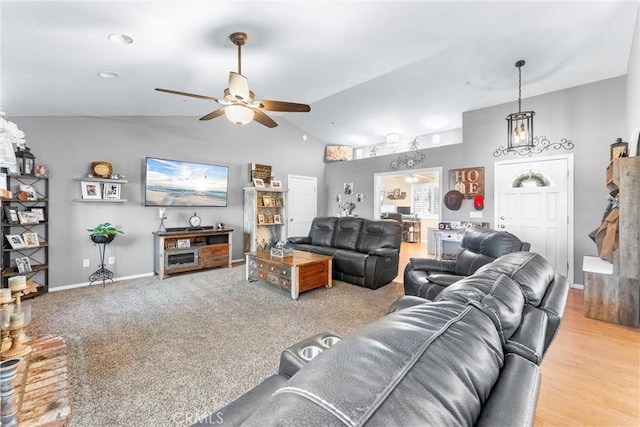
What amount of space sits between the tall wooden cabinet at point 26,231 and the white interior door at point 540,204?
7.06 metres

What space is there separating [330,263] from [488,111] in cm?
403

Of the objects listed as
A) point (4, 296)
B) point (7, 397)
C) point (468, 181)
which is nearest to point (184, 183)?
point (4, 296)

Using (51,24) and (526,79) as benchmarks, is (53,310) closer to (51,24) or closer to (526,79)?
(51,24)

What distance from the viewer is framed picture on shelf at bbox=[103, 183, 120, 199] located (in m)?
4.42

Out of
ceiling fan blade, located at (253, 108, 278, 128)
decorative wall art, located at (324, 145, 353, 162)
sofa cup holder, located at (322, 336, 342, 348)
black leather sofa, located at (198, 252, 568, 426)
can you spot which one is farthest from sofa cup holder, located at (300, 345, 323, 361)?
decorative wall art, located at (324, 145, 353, 162)

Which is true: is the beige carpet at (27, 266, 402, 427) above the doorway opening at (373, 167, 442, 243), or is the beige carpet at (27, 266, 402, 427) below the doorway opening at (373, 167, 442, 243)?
below

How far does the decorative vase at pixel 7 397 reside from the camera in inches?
39.8

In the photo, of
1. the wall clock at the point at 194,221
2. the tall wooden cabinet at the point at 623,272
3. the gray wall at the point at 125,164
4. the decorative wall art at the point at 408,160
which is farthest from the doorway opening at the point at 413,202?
the tall wooden cabinet at the point at 623,272

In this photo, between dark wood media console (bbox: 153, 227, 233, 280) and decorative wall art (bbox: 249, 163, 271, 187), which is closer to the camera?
dark wood media console (bbox: 153, 227, 233, 280)

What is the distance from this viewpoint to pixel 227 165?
5.96 m

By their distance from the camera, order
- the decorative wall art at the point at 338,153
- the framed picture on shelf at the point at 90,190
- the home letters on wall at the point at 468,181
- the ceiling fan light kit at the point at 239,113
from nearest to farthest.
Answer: the ceiling fan light kit at the point at 239,113
the framed picture on shelf at the point at 90,190
the home letters on wall at the point at 468,181
the decorative wall art at the point at 338,153

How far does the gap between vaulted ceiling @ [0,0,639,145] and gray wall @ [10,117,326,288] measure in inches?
11.0

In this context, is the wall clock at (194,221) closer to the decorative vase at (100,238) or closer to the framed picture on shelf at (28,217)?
the decorative vase at (100,238)

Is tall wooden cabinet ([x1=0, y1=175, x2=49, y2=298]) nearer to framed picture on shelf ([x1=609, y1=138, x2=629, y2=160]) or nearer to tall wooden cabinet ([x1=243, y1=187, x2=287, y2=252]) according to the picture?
tall wooden cabinet ([x1=243, y1=187, x2=287, y2=252])
